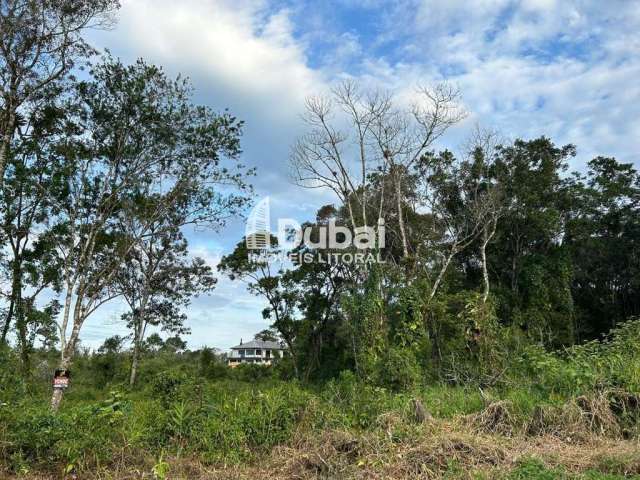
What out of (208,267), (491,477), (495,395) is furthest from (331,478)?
(208,267)

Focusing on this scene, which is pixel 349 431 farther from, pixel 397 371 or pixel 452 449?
pixel 397 371

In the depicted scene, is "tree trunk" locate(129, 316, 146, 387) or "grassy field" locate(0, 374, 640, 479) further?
"tree trunk" locate(129, 316, 146, 387)

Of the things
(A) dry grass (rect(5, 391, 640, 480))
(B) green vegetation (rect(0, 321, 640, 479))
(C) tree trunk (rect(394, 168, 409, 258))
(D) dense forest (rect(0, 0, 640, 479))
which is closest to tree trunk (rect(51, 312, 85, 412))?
(D) dense forest (rect(0, 0, 640, 479))

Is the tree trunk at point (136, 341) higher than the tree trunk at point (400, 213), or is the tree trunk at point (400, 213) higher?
the tree trunk at point (400, 213)

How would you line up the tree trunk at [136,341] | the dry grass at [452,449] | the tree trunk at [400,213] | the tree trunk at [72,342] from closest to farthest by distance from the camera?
the dry grass at [452,449] → the tree trunk at [72,342] → the tree trunk at [400,213] → the tree trunk at [136,341]

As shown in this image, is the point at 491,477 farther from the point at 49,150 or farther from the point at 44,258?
the point at 44,258

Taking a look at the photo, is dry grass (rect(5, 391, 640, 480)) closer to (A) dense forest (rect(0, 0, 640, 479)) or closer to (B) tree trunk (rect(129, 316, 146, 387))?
(A) dense forest (rect(0, 0, 640, 479))

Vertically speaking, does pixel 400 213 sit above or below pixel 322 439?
above

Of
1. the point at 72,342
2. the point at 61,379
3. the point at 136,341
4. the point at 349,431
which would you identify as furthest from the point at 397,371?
the point at 136,341

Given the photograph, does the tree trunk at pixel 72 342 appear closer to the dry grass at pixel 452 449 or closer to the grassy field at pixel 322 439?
the grassy field at pixel 322 439

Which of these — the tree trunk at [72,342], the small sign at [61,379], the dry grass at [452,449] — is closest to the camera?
the dry grass at [452,449]

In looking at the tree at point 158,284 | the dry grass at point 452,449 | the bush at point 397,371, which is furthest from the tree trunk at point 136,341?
the dry grass at point 452,449

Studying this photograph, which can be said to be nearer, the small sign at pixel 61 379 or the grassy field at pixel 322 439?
the grassy field at pixel 322 439

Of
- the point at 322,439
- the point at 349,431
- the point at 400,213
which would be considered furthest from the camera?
the point at 400,213
